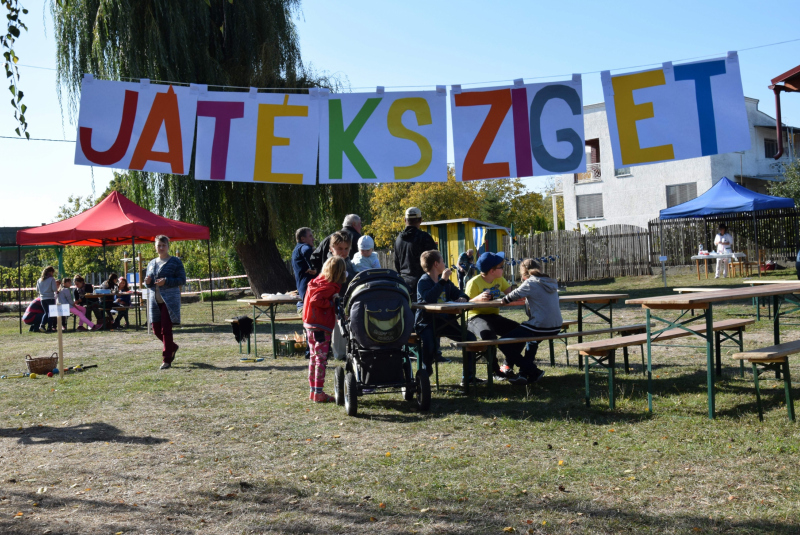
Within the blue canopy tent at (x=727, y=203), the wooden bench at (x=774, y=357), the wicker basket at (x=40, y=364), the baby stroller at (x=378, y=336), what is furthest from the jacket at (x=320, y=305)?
the blue canopy tent at (x=727, y=203)

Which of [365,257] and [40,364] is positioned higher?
[365,257]

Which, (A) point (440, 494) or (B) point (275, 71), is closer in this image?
(A) point (440, 494)

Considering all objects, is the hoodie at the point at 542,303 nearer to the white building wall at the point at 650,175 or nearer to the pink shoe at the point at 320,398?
the pink shoe at the point at 320,398

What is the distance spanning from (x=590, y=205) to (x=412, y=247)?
3363cm

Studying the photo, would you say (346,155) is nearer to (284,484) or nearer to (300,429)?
(300,429)

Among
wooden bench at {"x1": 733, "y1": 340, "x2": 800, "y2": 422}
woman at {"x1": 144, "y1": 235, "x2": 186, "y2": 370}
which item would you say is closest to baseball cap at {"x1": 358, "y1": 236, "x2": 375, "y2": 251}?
woman at {"x1": 144, "y1": 235, "x2": 186, "y2": 370}

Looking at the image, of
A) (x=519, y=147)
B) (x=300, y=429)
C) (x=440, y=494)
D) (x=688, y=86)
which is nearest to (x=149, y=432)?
(x=300, y=429)

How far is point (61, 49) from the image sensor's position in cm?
1662

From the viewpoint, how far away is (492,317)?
23.6 ft

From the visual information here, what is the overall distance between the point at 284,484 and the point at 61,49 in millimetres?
16010

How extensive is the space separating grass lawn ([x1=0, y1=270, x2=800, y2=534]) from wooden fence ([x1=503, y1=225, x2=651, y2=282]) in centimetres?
2184

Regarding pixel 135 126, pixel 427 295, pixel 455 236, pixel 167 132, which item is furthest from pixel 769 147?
pixel 135 126

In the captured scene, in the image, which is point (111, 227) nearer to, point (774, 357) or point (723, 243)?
point (774, 357)

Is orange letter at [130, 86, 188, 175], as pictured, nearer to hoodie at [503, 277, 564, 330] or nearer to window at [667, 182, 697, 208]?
hoodie at [503, 277, 564, 330]
